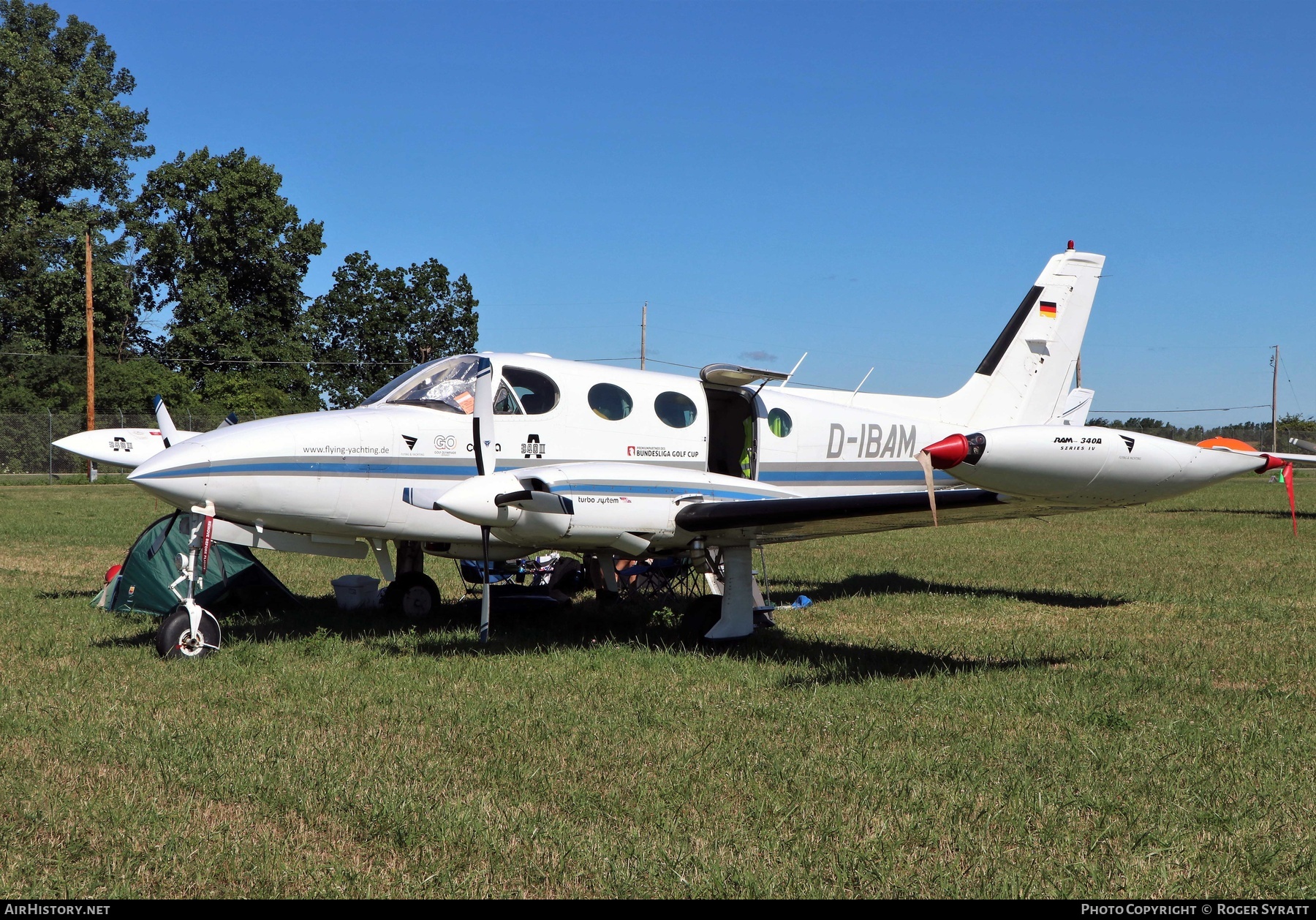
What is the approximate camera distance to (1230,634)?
9641 millimetres

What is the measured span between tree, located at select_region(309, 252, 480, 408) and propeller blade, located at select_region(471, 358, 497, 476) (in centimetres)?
4894

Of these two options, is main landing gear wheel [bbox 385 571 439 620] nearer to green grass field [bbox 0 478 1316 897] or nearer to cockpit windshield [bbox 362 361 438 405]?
green grass field [bbox 0 478 1316 897]

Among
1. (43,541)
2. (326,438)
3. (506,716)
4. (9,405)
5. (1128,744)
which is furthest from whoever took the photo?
(9,405)

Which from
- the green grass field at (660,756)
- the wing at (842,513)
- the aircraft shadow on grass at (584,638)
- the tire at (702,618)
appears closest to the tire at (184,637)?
the green grass field at (660,756)

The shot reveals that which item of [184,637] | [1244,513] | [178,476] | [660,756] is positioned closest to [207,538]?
[178,476]

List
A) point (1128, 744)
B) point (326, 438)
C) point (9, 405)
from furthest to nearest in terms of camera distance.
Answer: point (9, 405)
point (326, 438)
point (1128, 744)

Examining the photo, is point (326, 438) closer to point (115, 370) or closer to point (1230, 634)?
point (1230, 634)

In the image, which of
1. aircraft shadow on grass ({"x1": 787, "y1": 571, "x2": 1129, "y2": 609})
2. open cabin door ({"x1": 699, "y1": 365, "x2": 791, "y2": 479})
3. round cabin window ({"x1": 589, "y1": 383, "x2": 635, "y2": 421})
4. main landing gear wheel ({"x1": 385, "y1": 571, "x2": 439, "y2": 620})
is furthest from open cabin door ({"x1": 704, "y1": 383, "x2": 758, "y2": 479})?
main landing gear wheel ({"x1": 385, "y1": 571, "x2": 439, "y2": 620})

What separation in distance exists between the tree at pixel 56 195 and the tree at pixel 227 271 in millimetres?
2143

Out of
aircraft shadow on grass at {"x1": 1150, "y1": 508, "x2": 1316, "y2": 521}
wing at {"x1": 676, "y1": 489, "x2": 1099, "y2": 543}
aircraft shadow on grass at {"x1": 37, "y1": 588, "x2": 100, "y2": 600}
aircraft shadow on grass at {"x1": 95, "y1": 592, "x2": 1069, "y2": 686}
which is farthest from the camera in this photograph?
aircraft shadow on grass at {"x1": 1150, "y1": 508, "x2": 1316, "y2": 521}

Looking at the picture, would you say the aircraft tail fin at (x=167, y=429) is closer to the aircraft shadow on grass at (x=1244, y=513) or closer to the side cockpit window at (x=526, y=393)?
the side cockpit window at (x=526, y=393)

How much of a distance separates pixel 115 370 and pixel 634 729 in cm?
4732

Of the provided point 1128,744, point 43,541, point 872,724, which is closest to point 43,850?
point 872,724

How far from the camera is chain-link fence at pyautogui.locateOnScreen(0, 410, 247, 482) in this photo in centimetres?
4100
